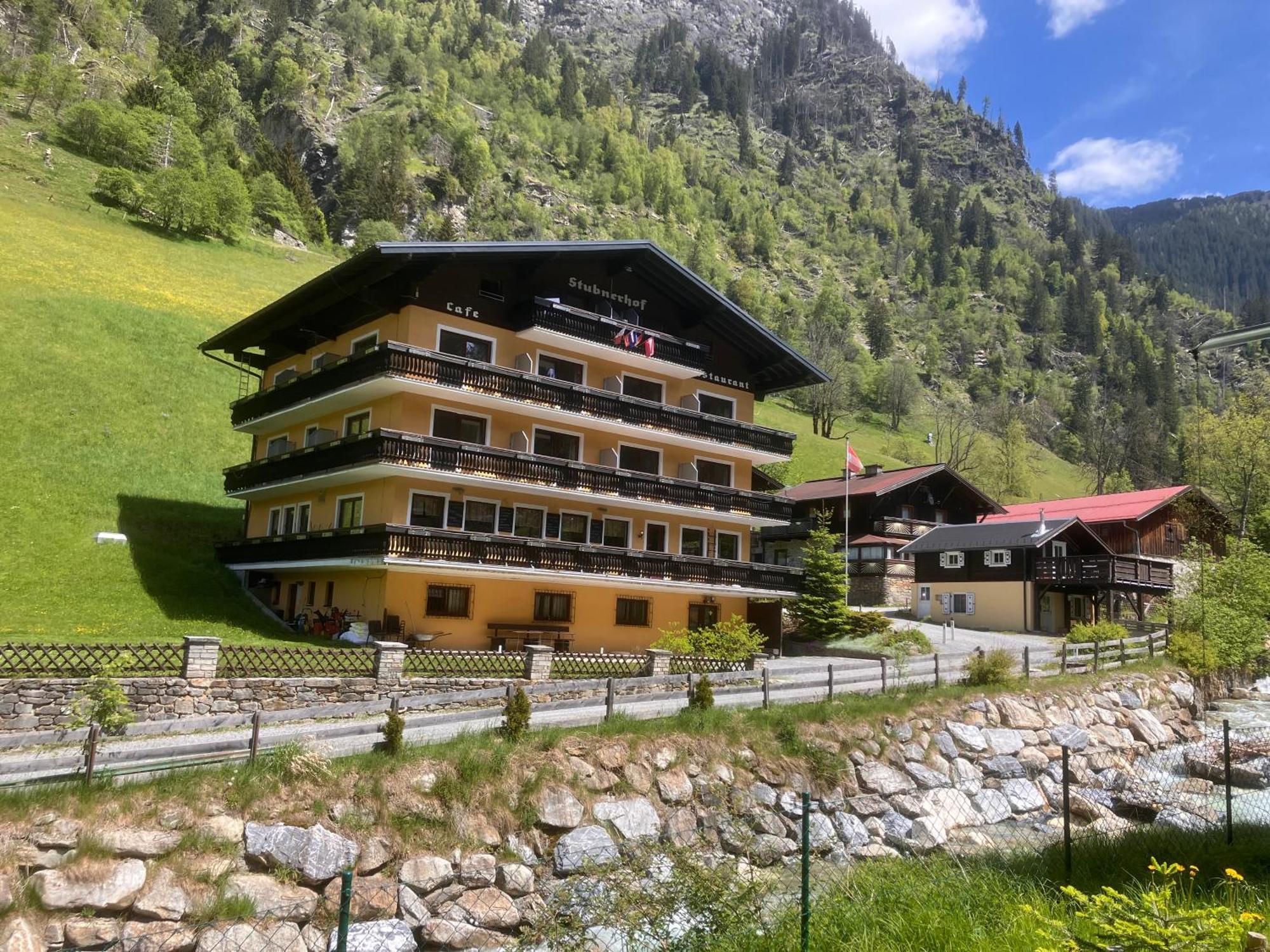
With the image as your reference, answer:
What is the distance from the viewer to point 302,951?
1255 cm

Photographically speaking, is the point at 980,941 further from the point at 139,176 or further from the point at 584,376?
the point at 139,176

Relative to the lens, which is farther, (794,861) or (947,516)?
(947,516)

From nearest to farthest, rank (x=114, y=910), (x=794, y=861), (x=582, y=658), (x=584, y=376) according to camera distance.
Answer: (x=114, y=910) → (x=794, y=861) → (x=582, y=658) → (x=584, y=376)

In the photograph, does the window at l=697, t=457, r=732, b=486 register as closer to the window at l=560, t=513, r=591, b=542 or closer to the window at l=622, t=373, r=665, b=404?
the window at l=622, t=373, r=665, b=404

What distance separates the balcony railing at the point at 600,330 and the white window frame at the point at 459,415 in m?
3.69

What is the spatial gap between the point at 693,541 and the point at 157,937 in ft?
89.3

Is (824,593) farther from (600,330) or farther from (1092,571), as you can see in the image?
(1092,571)

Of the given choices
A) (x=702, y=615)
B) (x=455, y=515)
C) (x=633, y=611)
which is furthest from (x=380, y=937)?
(x=702, y=615)

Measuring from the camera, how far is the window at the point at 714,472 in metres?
38.7

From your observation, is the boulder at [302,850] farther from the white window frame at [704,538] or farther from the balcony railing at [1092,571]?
the balcony railing at [1092,571]

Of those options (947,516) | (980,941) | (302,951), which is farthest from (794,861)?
(947,516)

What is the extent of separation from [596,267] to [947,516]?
119 ft

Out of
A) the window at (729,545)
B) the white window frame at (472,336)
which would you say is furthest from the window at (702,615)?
the white window frame at (472,336)

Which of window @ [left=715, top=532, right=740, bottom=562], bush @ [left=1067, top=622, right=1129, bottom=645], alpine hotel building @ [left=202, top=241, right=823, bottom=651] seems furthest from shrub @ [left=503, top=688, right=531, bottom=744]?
bush @ [left=1067, top=622, right=1129, bottom=645]
